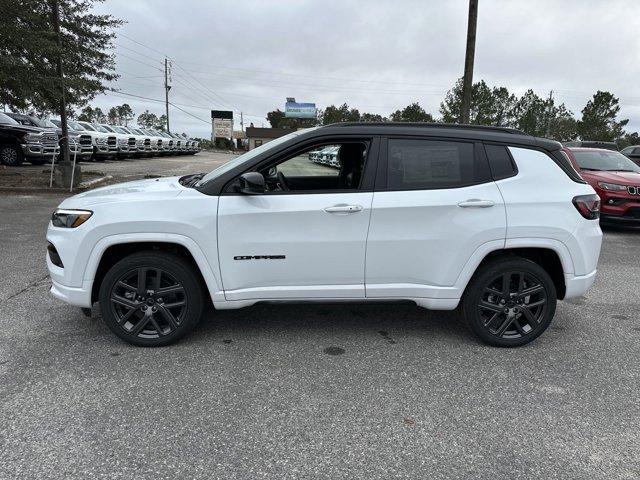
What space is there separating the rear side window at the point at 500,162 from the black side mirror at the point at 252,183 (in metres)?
1.79

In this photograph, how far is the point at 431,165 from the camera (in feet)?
12.0

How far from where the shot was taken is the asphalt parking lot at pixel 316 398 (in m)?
2.44

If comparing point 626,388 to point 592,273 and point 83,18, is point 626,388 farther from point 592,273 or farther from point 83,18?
point 83,18

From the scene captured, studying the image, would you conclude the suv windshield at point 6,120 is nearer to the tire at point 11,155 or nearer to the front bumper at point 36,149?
the tire at point 11,155

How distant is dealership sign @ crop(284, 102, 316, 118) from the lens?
278ft

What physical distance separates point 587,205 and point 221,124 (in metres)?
70.5

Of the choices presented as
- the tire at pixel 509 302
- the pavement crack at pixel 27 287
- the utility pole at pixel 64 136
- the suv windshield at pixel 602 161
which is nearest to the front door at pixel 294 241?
the tire at pixel 509 302

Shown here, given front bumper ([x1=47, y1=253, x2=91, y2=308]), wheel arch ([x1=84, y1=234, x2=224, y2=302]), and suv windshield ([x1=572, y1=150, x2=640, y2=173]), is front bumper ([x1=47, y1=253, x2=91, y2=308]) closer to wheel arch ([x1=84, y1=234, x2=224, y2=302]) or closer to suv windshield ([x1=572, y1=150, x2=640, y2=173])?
wheel arch ([x1=84, y1=234, x2=224, y2=302])

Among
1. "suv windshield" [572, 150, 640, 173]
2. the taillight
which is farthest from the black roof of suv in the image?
"suv windshield" [572, 150, 640, 173]

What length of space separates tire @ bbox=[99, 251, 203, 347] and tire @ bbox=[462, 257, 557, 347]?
2170 millimetres

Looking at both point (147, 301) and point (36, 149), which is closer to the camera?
point (147, 301)

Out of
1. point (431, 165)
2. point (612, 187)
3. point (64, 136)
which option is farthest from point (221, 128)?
point (431, 165)

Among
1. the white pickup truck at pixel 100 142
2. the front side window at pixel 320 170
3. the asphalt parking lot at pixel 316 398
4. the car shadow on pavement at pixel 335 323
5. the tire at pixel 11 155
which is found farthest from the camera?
the white pickup truck at pixel 100 142

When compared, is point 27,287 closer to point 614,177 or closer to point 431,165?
point 431,165
